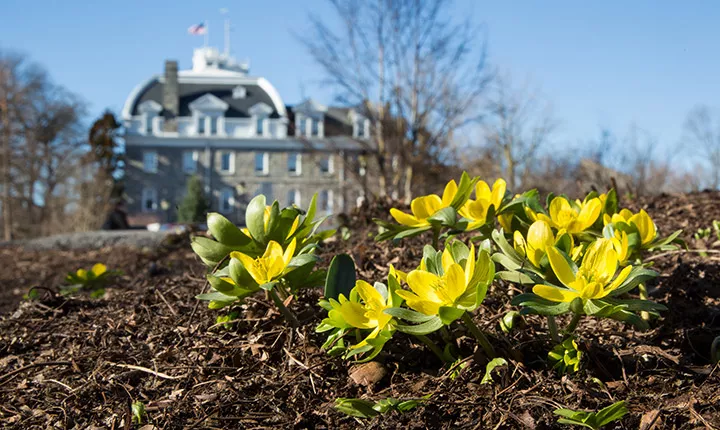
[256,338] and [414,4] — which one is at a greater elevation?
[414,4]

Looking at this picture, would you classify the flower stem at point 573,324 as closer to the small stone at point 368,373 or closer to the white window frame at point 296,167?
the small stone at point 368,373

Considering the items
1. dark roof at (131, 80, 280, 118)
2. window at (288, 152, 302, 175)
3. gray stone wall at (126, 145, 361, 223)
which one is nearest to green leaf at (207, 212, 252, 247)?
gray stone wall at (126, 145, 361, 223)

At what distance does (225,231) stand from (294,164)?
118ft

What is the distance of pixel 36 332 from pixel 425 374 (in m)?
1.29

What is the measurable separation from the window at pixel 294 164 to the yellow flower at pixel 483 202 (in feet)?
116

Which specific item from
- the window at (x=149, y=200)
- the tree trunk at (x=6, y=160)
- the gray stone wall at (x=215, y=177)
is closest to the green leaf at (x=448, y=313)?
the tree trunk at (x=6, y=160)

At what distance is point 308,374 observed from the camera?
137 cm

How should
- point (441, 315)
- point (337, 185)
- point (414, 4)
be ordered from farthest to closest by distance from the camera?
1. point (337, 185)
2. point (414, 4)
3. point (441, 315)

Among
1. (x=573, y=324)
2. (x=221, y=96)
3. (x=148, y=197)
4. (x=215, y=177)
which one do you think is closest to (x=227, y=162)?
(x=215, y=177)

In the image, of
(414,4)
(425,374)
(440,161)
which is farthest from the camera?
(440,161)

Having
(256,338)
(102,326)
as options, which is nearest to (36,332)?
(102,326)

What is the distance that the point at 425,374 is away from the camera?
136cm

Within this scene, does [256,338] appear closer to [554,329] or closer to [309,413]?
[309,413]

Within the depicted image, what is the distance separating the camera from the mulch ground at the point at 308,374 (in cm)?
121
